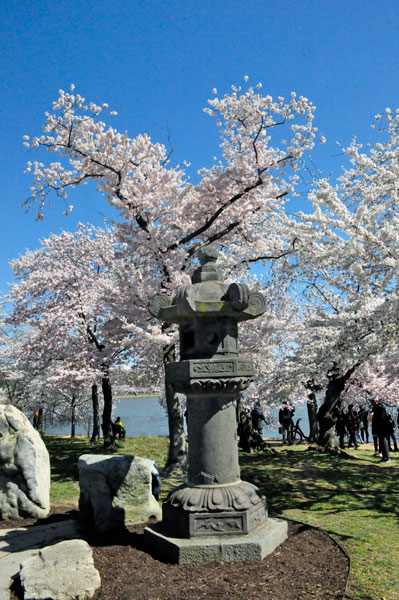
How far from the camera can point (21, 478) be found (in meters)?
8.13

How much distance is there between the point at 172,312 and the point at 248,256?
10.00 m

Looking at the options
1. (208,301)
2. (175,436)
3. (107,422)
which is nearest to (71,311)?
(107,422)

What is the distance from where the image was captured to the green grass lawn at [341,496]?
5370 mm

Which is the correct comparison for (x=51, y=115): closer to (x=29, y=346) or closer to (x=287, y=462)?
(x=29, y=346)

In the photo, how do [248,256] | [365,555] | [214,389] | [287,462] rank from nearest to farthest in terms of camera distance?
1. [365,555]
2. [214,389]
3. [287,462]
4. [248,256]

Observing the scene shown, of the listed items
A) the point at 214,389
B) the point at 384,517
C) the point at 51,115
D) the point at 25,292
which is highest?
the point at 51,115

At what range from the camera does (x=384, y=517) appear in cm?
760

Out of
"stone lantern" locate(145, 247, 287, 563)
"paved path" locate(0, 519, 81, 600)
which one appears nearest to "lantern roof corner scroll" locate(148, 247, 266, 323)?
"stone lantern" locate(145, 247, 287, 563)

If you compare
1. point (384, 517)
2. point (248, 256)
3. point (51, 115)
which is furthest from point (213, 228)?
point (384, 517)

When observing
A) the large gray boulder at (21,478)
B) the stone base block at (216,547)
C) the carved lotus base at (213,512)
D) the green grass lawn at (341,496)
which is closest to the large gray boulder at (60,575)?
the stone base block at (216,547)

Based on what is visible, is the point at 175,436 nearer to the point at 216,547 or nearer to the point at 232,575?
the point at 216,547

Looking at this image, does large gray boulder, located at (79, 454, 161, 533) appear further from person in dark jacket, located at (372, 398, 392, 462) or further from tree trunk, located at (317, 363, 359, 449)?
tree trunk, located at (317, 363, 359, 449)

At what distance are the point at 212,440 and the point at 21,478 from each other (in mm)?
4196

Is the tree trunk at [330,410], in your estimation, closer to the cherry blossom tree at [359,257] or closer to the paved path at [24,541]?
the cherry blossom tree at [359,257]
